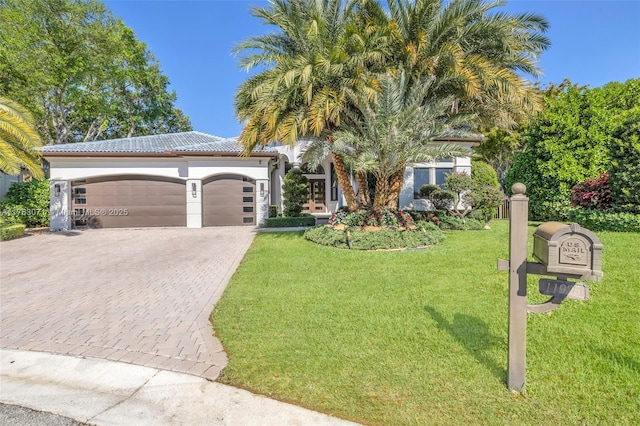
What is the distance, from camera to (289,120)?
9.62 meters

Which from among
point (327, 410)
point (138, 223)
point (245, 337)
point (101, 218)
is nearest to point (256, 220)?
point (138, 223)

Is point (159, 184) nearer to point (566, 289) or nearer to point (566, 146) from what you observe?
point (566, 289)

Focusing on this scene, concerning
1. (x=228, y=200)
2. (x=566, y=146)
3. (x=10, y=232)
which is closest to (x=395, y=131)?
(x=566, y=146)

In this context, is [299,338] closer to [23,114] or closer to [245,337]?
[245,337]

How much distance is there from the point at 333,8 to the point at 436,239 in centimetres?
799

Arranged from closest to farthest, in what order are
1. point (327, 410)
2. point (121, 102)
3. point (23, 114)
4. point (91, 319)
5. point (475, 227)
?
point (327, 410) → point (91, 319) → point (23, 114) → point (475, 227) → point (121, 102)

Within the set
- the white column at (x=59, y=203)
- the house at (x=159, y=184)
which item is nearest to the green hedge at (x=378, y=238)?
the house at (x=159, y=184)

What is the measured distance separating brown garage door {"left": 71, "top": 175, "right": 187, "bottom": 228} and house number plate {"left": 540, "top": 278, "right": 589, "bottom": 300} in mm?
16715

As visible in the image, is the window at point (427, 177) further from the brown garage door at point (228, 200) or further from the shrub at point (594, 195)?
the brown garage door at point (228, 200)

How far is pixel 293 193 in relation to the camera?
1706 centimetres

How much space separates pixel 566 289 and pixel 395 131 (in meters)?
7.34

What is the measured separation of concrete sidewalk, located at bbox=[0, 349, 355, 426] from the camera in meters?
2.54

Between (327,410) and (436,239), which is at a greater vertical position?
(436,239)

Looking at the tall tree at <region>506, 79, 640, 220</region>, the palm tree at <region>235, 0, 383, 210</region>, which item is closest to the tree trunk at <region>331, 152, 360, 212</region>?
the palm tree at <region>235, 0, 383, 210</region>
